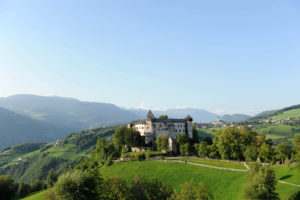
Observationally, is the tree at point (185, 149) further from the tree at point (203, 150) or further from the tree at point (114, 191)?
Result: the tree at point (114, 191)

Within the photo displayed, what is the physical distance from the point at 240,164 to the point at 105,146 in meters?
62.9

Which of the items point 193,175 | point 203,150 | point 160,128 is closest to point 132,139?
point 160,128

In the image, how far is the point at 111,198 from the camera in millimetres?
45000

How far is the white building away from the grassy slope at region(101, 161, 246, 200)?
29.5 metres

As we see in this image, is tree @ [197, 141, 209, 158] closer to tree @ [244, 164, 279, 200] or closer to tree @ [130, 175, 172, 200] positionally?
tree @ [244, 164, 279, 200]

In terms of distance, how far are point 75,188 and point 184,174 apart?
4160 centimetres

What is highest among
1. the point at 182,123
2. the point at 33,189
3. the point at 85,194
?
the point at 182,123

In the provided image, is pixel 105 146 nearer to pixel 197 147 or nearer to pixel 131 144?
pixel 131 144

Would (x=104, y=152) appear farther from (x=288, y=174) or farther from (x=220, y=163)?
(x=288, y=174)

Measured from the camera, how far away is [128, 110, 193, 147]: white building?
11756 centimetres

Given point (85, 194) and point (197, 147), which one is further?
point (197, 147)

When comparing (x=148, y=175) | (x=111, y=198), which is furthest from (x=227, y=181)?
(x=111, y=198)

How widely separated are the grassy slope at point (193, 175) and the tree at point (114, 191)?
26628 mm

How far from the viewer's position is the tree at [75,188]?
43.5 meters
